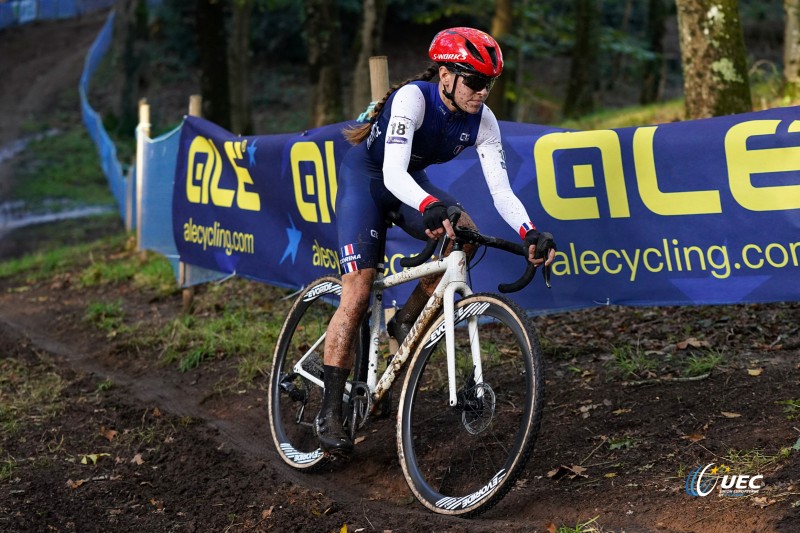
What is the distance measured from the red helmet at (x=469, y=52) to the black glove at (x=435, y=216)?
0.74 meters

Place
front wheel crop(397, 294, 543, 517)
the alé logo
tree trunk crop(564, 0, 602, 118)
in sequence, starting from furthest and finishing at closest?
tree trunk crop(564, 0, 602, 118) → the alé logo → front wheel crop(397, 294, 543, 517)

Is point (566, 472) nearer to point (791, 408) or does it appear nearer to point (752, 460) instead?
point (752, 460)

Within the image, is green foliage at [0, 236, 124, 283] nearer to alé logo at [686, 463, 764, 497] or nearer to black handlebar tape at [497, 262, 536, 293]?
black handlebar tape at [497, 262, 536, 293]

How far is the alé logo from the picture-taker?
4.53 meters

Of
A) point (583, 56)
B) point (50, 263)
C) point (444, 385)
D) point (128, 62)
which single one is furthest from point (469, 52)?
point (128, 62)

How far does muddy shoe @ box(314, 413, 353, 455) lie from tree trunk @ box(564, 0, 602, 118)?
19.3m

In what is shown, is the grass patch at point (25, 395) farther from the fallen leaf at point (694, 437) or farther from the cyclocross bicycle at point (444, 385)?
the fallen leaf at point (694, 437)

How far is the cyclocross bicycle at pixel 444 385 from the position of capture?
455 cm

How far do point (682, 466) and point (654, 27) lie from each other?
26.2 meters

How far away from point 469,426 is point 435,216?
103cm

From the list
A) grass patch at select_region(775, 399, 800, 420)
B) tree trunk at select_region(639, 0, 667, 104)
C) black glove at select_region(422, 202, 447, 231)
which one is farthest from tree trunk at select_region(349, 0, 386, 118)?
tree trunk at select_region(639, 0, 667, 104)

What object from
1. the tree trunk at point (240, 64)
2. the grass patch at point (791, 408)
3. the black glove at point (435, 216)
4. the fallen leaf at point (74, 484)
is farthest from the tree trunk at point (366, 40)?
the black glove at point (435, 216)

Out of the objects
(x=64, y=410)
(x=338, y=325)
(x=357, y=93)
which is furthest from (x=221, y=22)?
(x=338, y=325)

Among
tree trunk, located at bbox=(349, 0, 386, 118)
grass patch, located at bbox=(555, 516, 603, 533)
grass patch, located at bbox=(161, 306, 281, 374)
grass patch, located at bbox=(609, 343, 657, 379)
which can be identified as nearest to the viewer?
grass patch, located at bbox=(555, 516, 603, 533)
